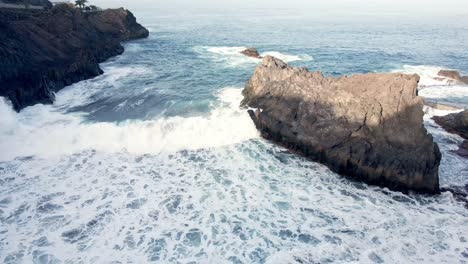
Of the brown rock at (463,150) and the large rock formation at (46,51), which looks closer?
the brown rock at (463,150)

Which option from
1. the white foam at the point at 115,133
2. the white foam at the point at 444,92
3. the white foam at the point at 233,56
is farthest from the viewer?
the white foam at the point at 233,56

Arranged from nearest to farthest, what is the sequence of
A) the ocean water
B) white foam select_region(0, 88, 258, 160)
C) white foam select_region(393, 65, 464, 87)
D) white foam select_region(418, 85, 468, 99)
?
the ocean water, white foam select_region(0, 88, 258, 160), white foam select_region(418, 85, 468, 99), white foam select_region(393, 65, 464, 87)

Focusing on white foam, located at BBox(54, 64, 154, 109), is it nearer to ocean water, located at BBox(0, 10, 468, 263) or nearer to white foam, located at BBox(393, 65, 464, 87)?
ocean water, located at BBox(0, 10, 468, 263)

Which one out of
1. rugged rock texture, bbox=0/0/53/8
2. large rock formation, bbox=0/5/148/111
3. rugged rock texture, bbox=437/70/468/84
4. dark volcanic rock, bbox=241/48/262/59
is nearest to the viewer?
large rock formation, bbox=0/5/148/111

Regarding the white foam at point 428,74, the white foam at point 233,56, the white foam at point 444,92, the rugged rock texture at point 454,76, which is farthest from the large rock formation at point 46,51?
the rugged rock texture at point 454,76

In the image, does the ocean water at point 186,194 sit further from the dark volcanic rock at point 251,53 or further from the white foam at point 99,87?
the dark volcanic rock at point 251,53

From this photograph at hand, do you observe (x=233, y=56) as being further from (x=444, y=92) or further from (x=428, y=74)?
(x=444, y=92)

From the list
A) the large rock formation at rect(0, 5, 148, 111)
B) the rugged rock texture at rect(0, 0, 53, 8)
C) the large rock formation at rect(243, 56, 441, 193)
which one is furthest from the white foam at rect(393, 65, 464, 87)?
the rugged rock texture at rect(0, 0, 53, 8)
